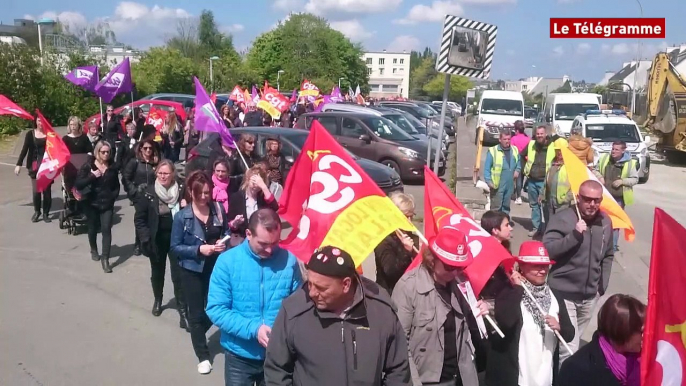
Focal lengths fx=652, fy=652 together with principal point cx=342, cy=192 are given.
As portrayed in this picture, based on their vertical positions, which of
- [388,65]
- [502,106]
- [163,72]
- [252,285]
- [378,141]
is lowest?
[252,285]

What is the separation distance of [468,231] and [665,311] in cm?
185

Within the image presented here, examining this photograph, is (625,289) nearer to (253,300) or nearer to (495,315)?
(495,315)

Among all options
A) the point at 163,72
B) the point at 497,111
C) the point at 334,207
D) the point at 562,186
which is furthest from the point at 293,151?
the point at 163,72

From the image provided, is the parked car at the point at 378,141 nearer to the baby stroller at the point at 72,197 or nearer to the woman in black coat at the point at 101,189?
the baby stroller at the point at 72,197

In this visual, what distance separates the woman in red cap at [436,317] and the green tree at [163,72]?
35967 mm

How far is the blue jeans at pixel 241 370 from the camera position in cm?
391

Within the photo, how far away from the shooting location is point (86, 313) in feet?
22.2

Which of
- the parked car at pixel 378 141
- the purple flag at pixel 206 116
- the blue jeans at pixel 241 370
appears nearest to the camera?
the blue jeans at pixel 241 370

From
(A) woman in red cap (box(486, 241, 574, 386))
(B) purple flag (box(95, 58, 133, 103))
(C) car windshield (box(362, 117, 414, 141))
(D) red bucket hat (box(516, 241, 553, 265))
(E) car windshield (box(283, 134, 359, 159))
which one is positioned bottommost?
(A) woman in red cap (box(486, 241, 574, 386))

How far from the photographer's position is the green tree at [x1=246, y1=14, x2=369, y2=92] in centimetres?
7744

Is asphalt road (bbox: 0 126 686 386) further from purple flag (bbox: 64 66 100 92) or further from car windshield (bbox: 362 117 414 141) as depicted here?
car windshield (bbox: 362 117 414 141)

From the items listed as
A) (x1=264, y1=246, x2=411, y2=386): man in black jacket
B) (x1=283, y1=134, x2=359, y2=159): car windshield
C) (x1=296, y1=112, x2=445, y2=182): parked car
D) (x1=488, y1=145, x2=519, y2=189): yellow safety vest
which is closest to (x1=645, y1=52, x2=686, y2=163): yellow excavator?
(x1=296, y1=112, x2=445, y2=182): parked car

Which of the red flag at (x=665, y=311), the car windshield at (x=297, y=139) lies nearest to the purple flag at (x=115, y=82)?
the car windshield at (x=297, y=139)

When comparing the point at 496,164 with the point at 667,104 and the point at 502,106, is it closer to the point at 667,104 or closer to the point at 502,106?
the point at 667,104
